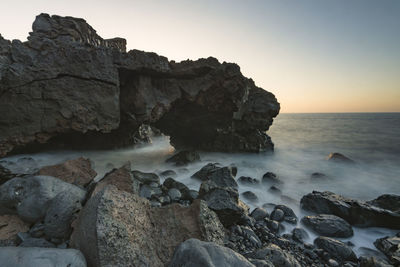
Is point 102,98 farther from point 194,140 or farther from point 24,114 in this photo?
point 194,140

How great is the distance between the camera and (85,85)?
5.54 m

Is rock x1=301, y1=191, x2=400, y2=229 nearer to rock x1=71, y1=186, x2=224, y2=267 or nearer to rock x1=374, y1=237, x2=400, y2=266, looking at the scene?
rock x1=374, y1=237, x2=400, y2=266

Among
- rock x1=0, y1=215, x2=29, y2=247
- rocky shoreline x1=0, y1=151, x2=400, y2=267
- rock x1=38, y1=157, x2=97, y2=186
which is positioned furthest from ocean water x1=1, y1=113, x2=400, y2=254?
rock x1=0, y1=215, x2=29, y2=247

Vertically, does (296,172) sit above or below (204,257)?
below

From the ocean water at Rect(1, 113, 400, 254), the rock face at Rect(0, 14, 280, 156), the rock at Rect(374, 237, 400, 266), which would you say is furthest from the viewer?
the ocean water at Rect(1, 113, 400, 254)

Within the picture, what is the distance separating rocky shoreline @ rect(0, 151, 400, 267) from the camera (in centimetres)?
162

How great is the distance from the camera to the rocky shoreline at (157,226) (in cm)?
162

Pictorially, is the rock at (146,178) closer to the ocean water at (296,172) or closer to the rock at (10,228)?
the ocean water at (296,172)

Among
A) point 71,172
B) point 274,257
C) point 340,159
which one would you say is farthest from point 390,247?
point 340,159

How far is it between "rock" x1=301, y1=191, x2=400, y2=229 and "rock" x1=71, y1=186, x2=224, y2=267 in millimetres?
3118

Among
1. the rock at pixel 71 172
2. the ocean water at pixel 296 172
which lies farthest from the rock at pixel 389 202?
the rock at pixel 71 172

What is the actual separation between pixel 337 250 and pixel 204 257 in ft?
9.05

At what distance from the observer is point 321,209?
4.32 metres

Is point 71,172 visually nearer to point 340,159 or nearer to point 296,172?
point 296,172
